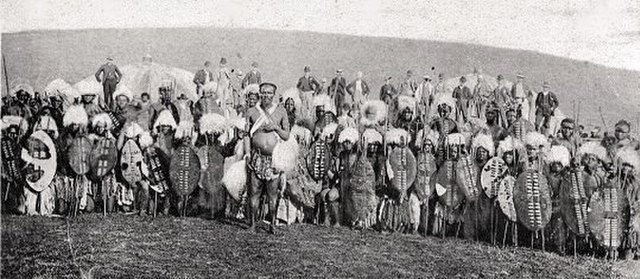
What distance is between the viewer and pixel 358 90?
22.1 ft

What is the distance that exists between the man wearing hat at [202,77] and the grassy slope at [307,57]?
6cm

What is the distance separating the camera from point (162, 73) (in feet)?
21.7

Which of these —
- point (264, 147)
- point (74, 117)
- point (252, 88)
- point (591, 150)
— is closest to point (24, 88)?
point (74, 117)

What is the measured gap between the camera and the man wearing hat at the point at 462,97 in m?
6.78

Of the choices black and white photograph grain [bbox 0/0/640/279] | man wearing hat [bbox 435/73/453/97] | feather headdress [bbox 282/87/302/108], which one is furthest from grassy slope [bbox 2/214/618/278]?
man wearing hat [bbox 435/73/453/97]

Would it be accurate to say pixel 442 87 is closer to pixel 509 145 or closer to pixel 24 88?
pixel 509 145

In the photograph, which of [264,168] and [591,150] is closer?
[264,168]

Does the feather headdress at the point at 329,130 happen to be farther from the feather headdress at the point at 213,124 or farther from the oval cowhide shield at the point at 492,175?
the oval cowhide shield at the point at 492,175

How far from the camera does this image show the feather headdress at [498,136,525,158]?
21.9 feet

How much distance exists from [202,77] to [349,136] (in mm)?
1390

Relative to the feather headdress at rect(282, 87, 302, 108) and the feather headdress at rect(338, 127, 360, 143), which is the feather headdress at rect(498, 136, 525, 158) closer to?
the feather headdress at rect(338, 127, 360, 143)

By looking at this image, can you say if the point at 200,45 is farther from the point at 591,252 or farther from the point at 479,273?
the point at 591,252

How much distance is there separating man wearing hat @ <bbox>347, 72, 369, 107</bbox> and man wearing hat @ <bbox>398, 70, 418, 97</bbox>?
30 cm

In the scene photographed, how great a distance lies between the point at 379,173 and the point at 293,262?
3.52ft
